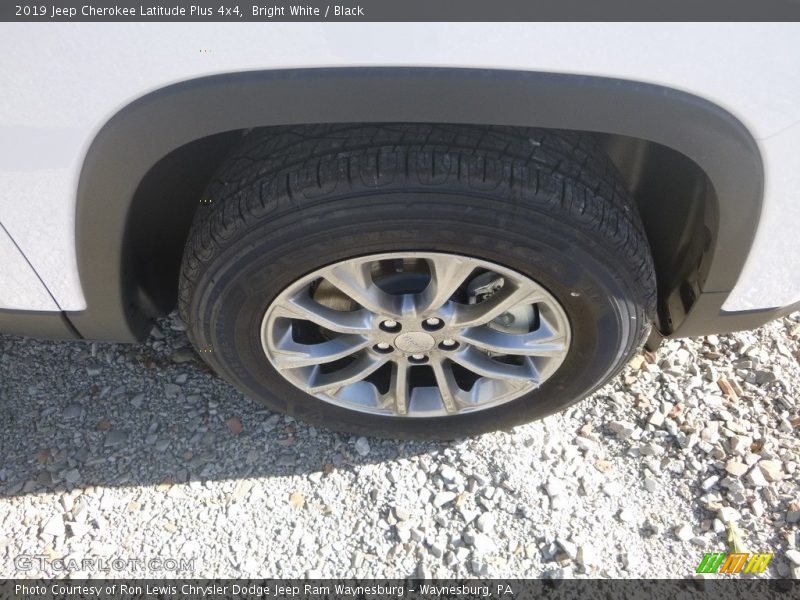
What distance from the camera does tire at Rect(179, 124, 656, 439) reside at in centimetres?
132

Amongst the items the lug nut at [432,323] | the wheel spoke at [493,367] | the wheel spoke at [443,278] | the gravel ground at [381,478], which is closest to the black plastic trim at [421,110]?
the wheel spoke at [443,278]

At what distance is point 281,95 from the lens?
117 cm

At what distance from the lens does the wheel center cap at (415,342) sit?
5.59 ft

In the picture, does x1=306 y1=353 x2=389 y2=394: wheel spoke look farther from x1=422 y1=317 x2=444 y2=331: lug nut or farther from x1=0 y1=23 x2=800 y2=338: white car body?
x1=0 y1=23 x2=800 y2=338: white car body

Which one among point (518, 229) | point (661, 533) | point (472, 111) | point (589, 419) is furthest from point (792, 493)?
point (472, 111)

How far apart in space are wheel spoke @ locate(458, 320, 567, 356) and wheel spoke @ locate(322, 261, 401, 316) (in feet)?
0.72

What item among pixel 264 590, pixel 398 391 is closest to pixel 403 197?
pixel 398 391

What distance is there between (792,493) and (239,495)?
1692 mm

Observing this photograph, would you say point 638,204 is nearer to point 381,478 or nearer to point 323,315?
point 323,315

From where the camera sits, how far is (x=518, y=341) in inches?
67.9

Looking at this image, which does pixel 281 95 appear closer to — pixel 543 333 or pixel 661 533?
pixel 543 333

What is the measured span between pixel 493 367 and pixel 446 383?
0.14 metres

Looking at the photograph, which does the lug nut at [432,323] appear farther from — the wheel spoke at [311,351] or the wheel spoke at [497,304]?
the wheel spoke at [311,351]
